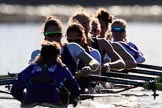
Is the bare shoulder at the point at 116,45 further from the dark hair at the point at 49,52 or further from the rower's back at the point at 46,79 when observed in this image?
the dark hair at the point at 49,52

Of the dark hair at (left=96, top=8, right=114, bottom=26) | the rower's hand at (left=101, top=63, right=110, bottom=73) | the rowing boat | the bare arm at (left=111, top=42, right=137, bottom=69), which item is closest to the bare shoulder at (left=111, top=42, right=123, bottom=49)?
the bare arm at (left=111, top=42, right=137, bottom=69)

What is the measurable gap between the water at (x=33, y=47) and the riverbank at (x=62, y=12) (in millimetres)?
3478

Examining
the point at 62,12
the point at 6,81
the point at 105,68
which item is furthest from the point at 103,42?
the point at 62,12

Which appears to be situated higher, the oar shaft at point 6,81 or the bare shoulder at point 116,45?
the bare shoulder at point 116,45

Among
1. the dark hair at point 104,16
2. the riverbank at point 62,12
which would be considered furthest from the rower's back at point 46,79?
the riverbank at point 62,12

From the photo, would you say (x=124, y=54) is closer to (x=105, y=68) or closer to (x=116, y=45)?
(x=116, y=45)

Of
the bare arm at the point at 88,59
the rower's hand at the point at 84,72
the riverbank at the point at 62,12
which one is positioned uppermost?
the riverbank at the point at 62,12

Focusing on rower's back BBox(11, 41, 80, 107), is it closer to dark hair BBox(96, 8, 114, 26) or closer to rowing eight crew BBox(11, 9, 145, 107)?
rowing eight crew BBox(11, 9, 145, 107)

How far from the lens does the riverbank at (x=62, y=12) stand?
Result: 5600 centimetres

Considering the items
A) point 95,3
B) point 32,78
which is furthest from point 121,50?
point 95,3

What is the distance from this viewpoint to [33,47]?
31125 millimetres

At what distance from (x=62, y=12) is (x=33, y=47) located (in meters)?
28.2

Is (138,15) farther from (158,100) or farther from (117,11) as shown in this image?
(158,100)

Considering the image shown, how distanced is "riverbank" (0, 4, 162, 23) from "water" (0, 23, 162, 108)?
3.48m
